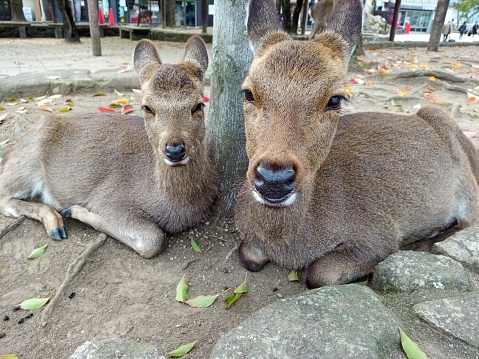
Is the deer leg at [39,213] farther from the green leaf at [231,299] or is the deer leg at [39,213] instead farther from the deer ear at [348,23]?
the deer ear at [348,23]

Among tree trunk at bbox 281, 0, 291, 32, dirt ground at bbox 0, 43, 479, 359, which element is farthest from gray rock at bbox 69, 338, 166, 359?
tree trunk at bbox 281, 0, 291, 32

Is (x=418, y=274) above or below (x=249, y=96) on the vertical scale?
below

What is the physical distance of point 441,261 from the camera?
280 centimetres

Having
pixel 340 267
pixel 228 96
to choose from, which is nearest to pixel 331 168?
pixel 340 267

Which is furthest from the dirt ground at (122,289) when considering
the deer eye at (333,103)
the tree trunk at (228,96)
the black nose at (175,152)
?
the deer eye at (333,103)

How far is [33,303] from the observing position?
3043 mm

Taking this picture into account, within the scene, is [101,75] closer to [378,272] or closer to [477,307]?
[378,272]

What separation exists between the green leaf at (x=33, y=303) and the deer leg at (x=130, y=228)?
2.91ft

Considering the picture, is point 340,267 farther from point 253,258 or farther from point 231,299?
point 231,299

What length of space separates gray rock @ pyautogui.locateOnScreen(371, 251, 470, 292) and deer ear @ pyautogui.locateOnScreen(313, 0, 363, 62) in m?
1.58

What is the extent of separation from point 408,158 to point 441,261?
1.40 metres

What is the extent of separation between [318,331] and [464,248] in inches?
63.3

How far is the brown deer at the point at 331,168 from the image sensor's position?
2529mm

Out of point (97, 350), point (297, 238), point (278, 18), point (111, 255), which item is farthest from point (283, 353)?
point (278, 18)
